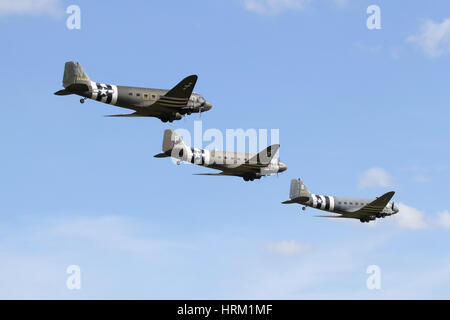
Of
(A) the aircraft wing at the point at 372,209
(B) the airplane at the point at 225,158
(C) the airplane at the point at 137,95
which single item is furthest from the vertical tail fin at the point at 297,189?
(C) the airplane at the point at 137,95

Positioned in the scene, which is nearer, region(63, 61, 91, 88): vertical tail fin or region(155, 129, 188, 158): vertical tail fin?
region(63, 61, 91, 88): vertical tail fin

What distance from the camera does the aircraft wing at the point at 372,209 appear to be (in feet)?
307

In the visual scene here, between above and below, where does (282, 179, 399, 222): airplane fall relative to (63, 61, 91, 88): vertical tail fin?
below

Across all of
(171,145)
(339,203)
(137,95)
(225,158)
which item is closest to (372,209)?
(339,203)

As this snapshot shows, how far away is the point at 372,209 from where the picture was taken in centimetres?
9575

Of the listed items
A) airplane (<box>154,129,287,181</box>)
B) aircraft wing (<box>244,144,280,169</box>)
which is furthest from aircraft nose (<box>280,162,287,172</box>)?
aircraft wing (<box>244,144,280,169</box>)

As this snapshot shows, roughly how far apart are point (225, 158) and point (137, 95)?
15.0m

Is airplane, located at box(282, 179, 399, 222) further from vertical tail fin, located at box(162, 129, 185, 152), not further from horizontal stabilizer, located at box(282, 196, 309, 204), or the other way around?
vertical tail fin, located at box(162, 129, 185, 152)

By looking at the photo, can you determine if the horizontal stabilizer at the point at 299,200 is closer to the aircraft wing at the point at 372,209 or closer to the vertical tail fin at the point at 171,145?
the aircraft wing at the point at 372,209

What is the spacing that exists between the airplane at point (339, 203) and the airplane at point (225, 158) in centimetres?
978

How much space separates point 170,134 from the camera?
3287 inches

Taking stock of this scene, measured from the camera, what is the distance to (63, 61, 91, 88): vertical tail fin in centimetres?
7325

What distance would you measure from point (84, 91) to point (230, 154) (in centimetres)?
2004
